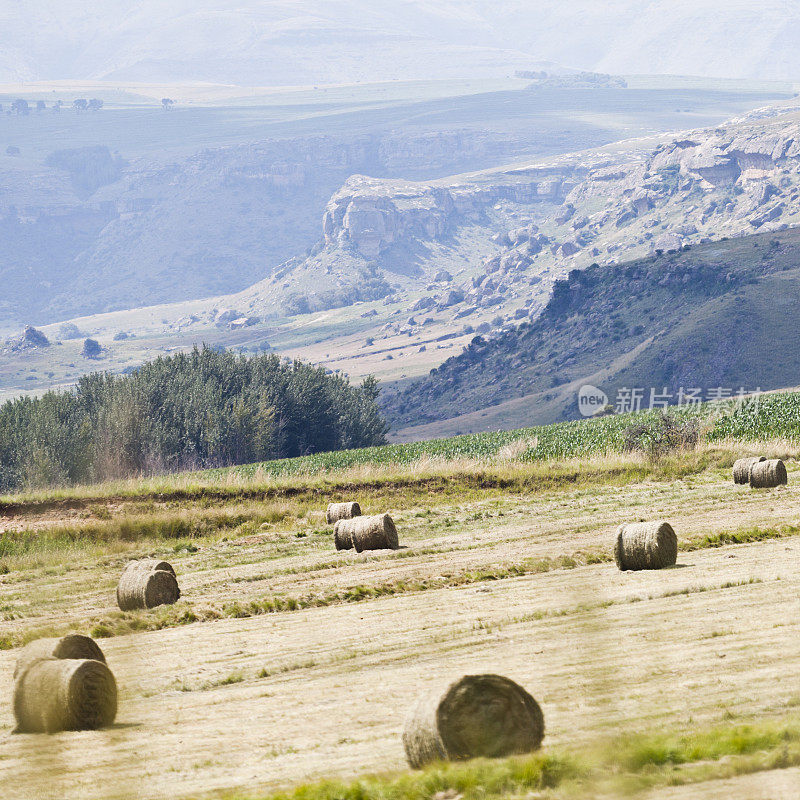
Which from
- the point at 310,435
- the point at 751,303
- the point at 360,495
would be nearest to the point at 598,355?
the point at 751,303

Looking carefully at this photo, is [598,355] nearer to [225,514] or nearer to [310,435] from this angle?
[310,435]

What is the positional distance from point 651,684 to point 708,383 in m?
138

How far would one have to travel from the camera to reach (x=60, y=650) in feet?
35.9

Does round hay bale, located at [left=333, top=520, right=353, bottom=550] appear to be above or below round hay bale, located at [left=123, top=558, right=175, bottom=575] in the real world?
below

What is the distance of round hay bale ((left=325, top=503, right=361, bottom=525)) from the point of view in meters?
30.9

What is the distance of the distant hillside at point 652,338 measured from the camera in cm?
14550

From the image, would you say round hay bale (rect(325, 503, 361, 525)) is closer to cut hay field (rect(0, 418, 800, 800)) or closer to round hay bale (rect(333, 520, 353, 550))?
cut hay field (rect(0, 418, 800, 800))

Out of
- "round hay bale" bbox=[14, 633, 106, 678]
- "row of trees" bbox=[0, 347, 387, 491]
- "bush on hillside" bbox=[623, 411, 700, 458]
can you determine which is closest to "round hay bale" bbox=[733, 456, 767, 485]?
"bush on hillside" bbox=[623, 411, 700, 458]

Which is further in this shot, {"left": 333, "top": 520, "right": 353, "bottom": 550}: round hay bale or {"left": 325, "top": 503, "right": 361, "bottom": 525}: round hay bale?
{"left": 325, "top": 503, "right": 361, "bottom": 525}: round hay bale

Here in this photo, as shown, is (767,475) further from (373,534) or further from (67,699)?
(67,699)

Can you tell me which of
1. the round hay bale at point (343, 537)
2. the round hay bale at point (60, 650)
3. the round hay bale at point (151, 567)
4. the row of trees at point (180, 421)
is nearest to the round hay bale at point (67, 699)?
the round hay bale at point (60, 650)

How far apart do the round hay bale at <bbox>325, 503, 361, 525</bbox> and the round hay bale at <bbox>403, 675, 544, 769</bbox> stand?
23.1 metres

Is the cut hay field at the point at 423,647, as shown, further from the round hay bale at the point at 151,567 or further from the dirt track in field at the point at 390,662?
the round hay bale at the point at 151,567

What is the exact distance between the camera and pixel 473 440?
54438 mm
